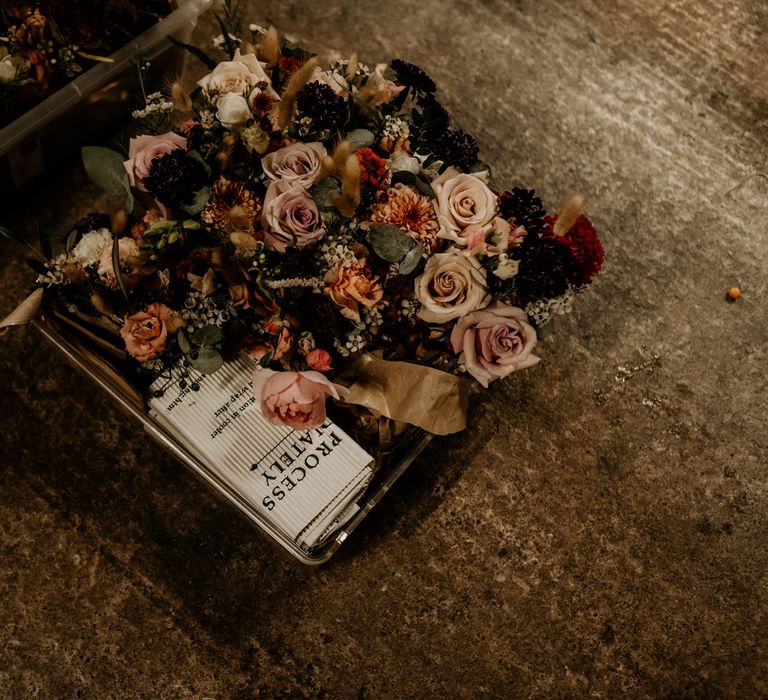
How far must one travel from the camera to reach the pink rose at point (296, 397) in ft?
3.14

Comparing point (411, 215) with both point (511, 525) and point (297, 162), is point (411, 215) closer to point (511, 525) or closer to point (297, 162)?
point (297, 162)

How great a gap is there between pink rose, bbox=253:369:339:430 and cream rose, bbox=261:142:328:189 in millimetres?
284

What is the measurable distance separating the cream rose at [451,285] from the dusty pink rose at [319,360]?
16 centimetres

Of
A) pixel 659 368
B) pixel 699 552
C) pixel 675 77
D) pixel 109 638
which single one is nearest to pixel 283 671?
pixel 109 638

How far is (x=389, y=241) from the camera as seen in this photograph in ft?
3.16

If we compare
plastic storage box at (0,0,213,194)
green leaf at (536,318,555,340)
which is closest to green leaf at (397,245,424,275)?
green leaf at (536,318,555,340)

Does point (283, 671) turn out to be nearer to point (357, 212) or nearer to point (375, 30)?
point (357, 212)

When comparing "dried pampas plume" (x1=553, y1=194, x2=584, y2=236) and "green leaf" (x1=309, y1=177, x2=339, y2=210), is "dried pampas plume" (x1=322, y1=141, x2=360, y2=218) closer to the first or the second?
"green leaf" (x1=309, y1=177, x2=339, y2=210)

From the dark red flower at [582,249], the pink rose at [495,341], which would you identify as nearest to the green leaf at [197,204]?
the pink rose at [495,341]

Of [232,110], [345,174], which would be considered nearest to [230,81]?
[232,110]

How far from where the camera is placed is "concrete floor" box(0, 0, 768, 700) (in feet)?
4.35

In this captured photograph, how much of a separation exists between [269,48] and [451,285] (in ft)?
1.57

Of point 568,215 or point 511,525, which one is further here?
point 511,525

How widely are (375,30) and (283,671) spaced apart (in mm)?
1510
